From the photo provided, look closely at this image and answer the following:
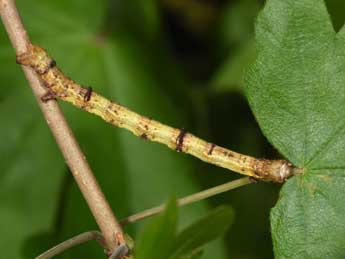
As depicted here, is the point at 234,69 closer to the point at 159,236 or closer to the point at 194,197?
the point at 194,197

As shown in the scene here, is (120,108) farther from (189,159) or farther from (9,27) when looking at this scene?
(189,159)

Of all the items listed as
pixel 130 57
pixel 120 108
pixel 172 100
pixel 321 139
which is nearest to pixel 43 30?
pixel 130 57

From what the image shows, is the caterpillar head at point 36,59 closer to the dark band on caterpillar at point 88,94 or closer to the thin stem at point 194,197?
the dark band on caterpillar at point 88,94

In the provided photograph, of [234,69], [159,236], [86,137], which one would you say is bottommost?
[159,236]

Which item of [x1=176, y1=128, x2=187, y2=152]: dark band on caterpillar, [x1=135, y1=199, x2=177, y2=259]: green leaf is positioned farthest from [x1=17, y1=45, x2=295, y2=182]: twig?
[x1=135, y1=199, x2=177, y2=259]: green leaf

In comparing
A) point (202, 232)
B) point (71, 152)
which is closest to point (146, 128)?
point (71, 152)

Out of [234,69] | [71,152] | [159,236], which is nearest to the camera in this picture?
[159,236]

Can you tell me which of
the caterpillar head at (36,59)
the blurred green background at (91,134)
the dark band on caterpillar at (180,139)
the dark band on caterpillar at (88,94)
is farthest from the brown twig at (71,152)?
the blurred green background at (91,134)
